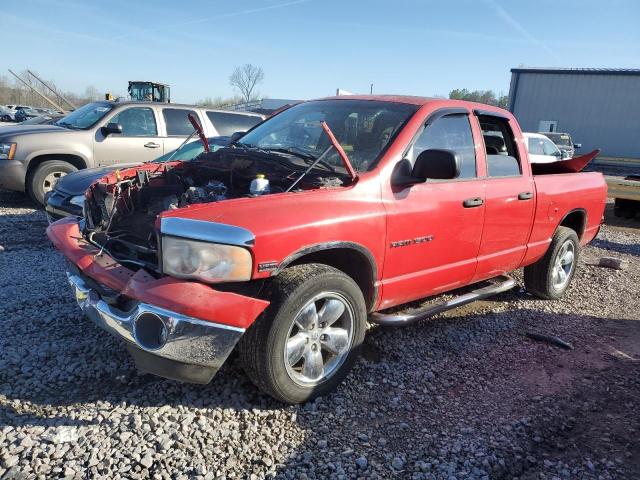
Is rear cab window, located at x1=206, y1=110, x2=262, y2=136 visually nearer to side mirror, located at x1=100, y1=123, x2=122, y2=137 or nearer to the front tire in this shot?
side mirror, located at x1=100, y1=123, x2=122, y2=137

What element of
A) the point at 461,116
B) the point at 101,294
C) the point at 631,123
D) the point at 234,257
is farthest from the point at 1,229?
→ the point at 631,123

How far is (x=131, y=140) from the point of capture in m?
8.63

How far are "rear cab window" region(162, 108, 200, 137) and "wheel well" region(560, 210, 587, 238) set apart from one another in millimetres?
6359

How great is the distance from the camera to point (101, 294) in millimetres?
2855

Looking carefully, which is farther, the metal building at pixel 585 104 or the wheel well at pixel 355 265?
the metal building at pixel 585 104

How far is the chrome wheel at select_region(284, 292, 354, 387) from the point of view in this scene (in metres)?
2.93

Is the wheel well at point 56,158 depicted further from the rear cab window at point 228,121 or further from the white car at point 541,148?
the white car at point 541,148

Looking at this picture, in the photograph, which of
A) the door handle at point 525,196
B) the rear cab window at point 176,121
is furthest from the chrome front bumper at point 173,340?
the rear cab window at point 176,121

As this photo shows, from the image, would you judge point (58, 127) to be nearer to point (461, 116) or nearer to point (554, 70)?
point (461, 116)

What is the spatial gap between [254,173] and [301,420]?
1722 millimetres

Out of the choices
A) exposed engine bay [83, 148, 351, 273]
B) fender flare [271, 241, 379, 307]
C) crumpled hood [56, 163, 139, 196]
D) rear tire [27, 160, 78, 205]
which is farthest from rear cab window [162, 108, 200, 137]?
fender flare [271, 241, 379, 307]

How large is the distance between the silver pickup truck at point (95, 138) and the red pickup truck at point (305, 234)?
4865mm

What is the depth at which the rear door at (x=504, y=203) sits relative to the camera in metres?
4.08

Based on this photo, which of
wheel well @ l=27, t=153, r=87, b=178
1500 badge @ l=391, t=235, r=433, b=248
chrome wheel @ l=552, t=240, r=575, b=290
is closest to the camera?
1500 badge @ l=391, t=235, r=433, b=248
